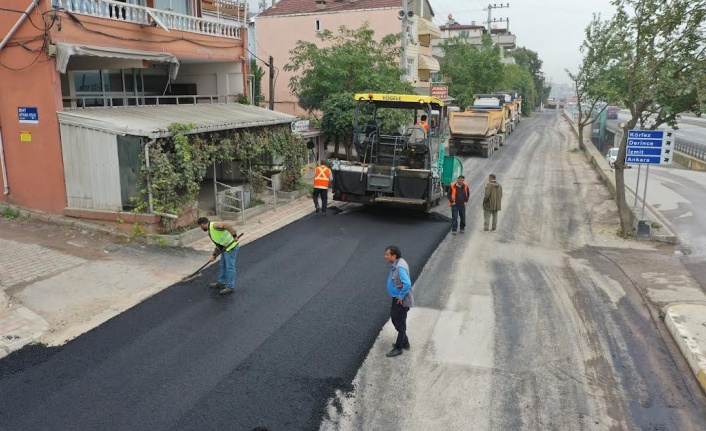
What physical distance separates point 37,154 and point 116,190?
7.23 feet

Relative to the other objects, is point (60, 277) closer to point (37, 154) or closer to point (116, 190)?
point (116, 190)

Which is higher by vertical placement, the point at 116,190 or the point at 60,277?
the point at 116,190

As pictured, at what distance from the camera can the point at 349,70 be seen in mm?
22875

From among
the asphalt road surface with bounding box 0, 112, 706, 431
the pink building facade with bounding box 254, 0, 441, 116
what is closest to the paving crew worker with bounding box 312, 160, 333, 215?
the asphalt road surface with bounding box 0, 112, 706, 431

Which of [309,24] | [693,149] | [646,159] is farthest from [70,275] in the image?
[693,149]

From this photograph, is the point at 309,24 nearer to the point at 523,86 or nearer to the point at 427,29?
the point at 427,29

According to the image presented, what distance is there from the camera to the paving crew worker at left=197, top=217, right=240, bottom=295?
888 cm

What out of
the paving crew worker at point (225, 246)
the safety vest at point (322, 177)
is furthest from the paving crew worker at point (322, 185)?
the paving crew worker at point (225, 246)

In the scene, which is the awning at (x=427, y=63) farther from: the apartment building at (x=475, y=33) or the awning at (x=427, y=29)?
the apartment building at (x=475, y=33)

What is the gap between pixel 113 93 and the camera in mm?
15156

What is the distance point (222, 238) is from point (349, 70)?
50.4ft

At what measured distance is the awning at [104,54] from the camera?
11.5 metres

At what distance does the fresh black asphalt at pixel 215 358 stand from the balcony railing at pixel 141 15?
6.81m

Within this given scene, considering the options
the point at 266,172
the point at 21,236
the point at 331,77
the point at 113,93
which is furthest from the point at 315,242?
the point at 331,77
